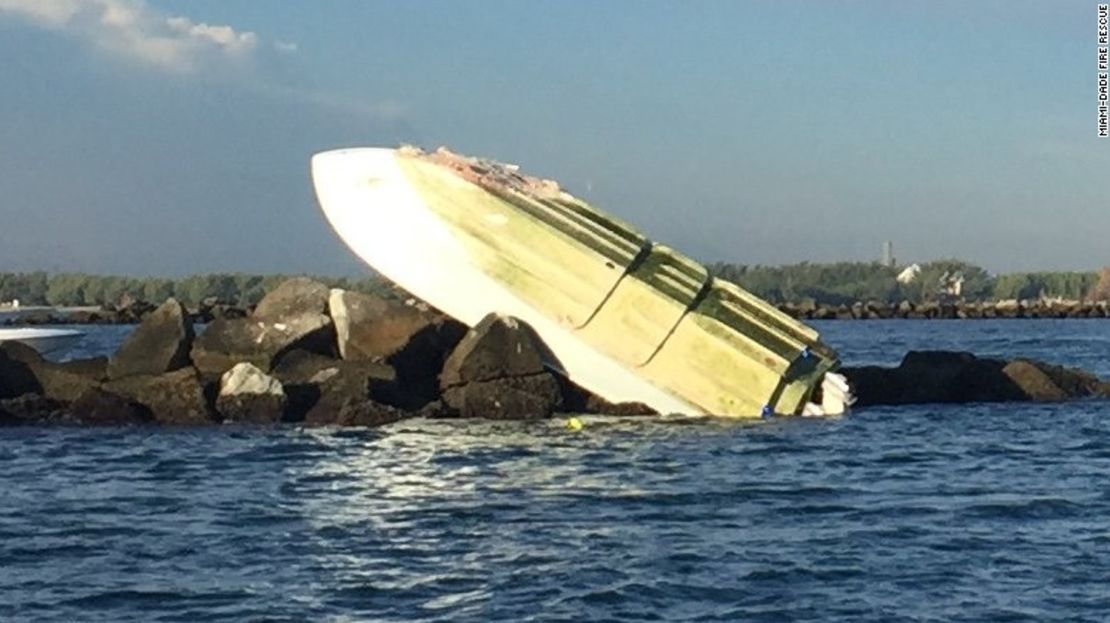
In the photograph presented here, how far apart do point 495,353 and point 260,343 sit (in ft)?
10.9

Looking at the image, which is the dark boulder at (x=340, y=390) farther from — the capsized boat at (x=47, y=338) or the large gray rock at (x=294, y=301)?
the capsized boat at (x=47, y=338)

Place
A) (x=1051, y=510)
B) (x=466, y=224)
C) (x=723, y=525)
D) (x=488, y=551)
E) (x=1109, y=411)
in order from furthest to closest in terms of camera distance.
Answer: (x=1109, y=411) < (x=466, y=224) < (x=1051, y=510) < (x=723, y=525) < (x=488, y=551)

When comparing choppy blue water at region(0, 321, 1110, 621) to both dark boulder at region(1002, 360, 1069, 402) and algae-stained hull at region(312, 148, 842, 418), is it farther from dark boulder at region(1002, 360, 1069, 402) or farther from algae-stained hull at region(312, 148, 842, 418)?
dark boulder at region(1002, 360, 1069, 402)

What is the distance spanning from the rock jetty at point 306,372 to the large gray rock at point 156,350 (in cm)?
1

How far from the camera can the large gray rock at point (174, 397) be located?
23.7 meters

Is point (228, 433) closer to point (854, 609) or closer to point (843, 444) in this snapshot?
point (843, 444)

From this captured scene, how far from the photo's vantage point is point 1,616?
11.5 meters

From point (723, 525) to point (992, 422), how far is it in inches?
418

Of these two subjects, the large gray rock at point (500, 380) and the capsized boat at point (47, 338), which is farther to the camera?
the capsized boat at point (47, 338)

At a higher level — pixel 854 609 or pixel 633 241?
pixel 633 241

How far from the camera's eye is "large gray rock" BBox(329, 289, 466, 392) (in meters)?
→ 24.4

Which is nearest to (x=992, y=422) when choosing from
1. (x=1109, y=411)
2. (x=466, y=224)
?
(x=1109, y=411)

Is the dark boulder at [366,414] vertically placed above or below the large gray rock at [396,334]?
below

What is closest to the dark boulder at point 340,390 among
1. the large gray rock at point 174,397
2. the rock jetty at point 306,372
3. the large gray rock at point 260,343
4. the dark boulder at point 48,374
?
the rock jetty at point 306,372
